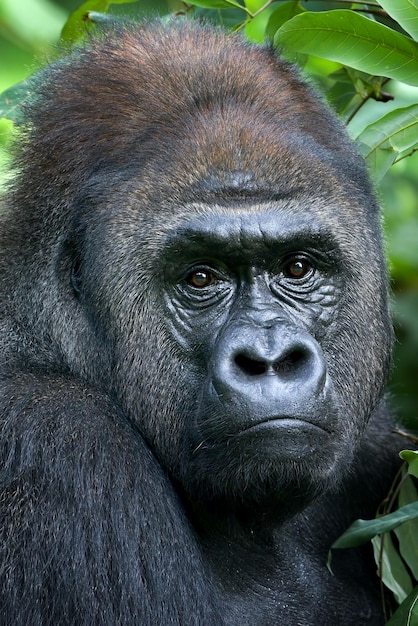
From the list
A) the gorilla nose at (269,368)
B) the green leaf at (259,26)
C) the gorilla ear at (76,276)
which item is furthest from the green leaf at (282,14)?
the gorilla nose at (269,368)

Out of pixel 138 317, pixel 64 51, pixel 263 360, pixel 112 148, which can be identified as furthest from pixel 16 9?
pixel 263 360

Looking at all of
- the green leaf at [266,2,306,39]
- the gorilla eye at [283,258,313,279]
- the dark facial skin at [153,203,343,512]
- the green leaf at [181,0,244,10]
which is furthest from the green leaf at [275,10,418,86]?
the gorilla eye at [283,258,313,279]

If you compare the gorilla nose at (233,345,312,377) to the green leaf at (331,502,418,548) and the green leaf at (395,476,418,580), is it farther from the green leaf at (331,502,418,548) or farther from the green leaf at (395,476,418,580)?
the green leaf at (395,476,418,580)

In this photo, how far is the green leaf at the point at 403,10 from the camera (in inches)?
184

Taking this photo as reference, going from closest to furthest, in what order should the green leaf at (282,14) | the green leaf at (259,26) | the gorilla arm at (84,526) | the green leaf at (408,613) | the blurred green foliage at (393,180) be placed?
the gorilla arm at (84,526) → the green leaf at (408,613) → the green leaf at (282,14) → the green leaf at (259,26) → the blurred green foliage at (393,180)

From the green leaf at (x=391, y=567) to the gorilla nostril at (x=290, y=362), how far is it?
4.26ft

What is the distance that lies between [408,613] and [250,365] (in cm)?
124

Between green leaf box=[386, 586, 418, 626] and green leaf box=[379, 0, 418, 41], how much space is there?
2.38 meters

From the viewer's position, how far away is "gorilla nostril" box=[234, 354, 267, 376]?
407 centimetres

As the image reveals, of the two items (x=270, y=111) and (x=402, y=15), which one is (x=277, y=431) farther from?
(x=402, y=15)

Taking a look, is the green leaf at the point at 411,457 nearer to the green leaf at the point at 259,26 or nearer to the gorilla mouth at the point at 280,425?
the gorilla mouth at the point at 280,425

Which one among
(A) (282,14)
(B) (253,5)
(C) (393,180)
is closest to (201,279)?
(A) (282,14)

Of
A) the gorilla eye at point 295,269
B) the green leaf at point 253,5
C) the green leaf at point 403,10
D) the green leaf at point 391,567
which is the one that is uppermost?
the green leaf at point 253,5

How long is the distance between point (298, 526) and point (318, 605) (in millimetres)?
388
